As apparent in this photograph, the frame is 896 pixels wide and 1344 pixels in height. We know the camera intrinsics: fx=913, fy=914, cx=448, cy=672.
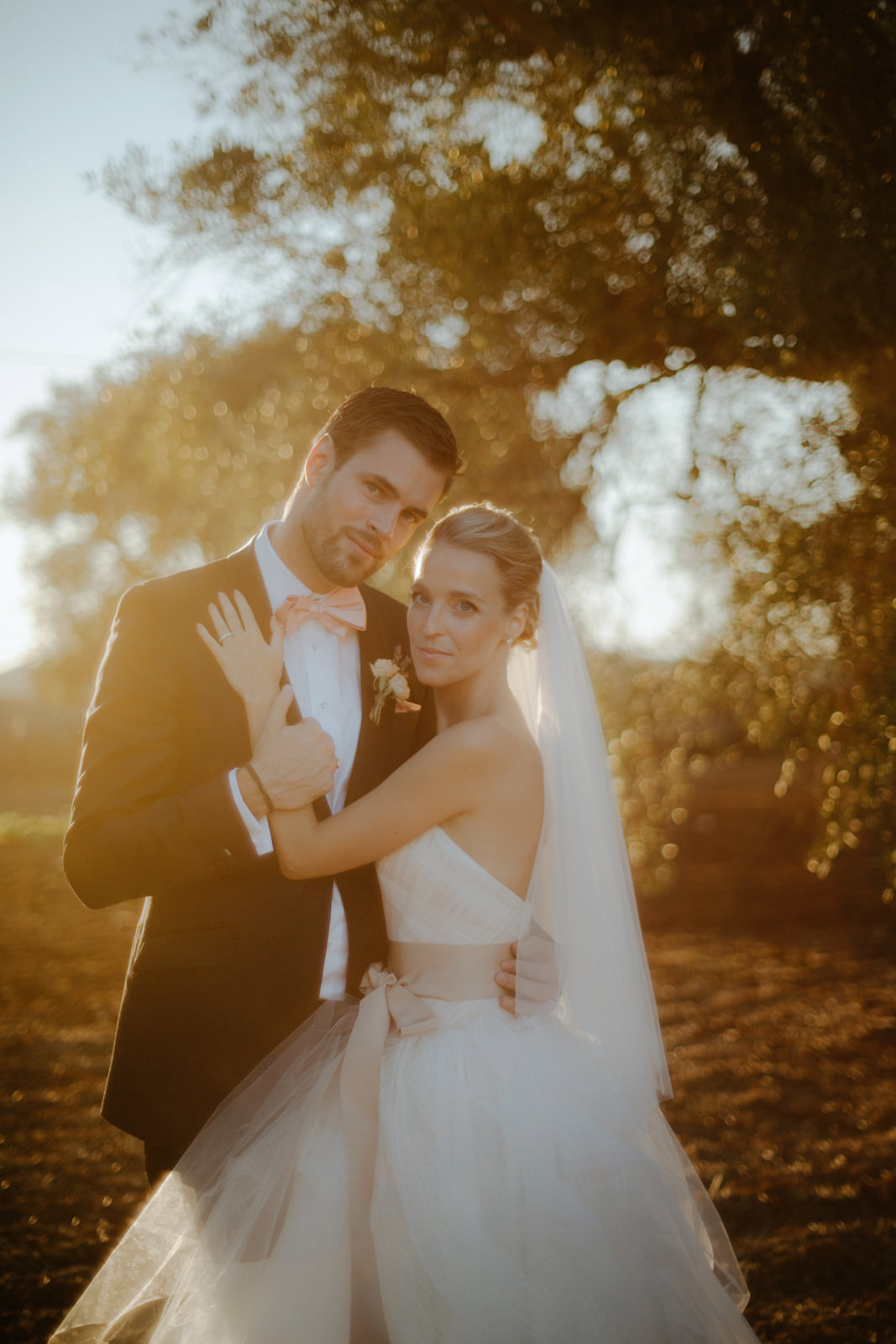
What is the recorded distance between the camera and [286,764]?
201 cm

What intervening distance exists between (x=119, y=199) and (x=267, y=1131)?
481 centimetres

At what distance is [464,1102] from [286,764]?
2.76 feet

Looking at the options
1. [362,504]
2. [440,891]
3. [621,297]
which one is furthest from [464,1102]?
[621,297]

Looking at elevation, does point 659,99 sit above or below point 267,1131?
above

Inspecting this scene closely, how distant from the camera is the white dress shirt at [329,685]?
2.28m

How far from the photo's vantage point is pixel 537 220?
4.44 metres

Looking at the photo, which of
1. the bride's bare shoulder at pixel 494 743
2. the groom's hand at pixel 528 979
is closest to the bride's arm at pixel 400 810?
the bride's bare shoulder at pixel 494 743

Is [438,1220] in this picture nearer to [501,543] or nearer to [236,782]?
[236,782]

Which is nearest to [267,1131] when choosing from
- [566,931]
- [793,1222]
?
[566,931]

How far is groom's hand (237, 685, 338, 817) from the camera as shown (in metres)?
1.98

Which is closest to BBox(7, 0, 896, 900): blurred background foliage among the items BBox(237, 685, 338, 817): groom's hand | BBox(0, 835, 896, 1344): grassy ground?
BBox(0, 835, 896, 1344): grassy ground

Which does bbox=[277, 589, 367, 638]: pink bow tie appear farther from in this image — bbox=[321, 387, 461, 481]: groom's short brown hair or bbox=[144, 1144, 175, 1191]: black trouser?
bbox=[144, 1144, 175, 1191]: black trouser

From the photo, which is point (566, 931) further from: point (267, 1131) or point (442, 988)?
point (267, 1131)

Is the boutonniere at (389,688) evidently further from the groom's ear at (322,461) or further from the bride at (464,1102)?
the groom's ear at (322,461)
